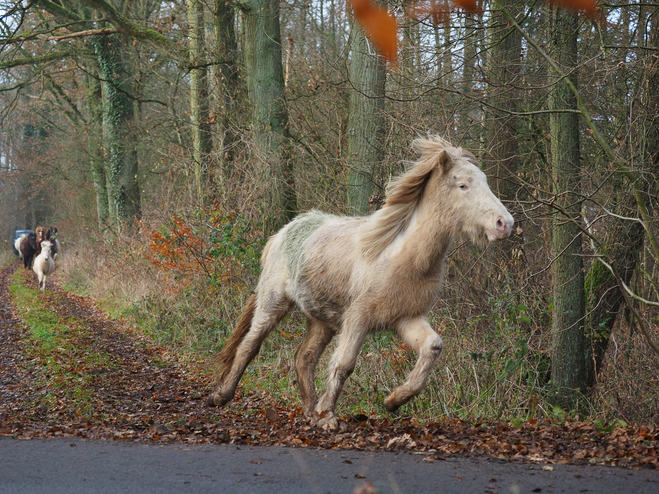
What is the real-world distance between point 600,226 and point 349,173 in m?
3.51

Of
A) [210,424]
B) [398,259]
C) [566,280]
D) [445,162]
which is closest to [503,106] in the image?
[566,280]

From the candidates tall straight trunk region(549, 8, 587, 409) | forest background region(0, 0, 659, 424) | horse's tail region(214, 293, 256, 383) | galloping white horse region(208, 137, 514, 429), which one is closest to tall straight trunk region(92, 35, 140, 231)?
forest background region(0, 0, 659, 424)

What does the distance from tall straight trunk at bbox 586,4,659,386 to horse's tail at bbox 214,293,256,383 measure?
143 inches

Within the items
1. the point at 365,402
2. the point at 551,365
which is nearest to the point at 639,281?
the point at 551,365

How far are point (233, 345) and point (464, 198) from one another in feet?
11.3

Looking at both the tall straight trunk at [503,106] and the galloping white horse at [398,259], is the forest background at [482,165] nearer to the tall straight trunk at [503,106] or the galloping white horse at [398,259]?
the tall straight trunk at [503,106]

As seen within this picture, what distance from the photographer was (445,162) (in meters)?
6.43

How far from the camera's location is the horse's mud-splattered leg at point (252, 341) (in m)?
8.09

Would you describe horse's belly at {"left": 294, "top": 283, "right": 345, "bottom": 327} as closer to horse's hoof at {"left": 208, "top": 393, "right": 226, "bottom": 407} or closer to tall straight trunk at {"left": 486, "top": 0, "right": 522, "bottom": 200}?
horse's hoof at {"left": 208, "top": 393, "right": 226, "bottom": 407}

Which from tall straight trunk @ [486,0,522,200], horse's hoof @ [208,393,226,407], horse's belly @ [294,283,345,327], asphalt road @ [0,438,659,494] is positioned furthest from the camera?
tall straight trunk @ [486,0,522,200]

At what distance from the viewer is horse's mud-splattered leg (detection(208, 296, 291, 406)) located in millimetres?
8094

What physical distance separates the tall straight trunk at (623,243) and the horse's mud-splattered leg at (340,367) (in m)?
2.71

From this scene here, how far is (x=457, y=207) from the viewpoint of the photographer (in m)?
6.26

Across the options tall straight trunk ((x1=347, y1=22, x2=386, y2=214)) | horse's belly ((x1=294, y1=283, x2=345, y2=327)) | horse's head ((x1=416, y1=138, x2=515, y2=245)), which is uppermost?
tall straight trunk ((x1=347, y1=22, x2=386, y2=214))
